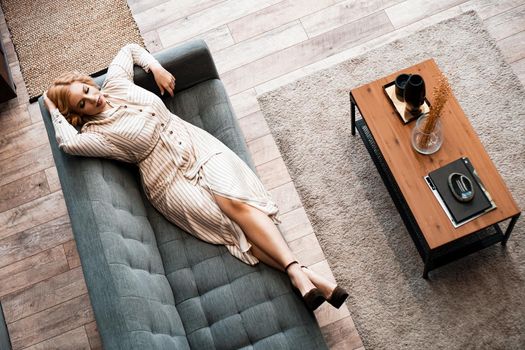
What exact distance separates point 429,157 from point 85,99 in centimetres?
151

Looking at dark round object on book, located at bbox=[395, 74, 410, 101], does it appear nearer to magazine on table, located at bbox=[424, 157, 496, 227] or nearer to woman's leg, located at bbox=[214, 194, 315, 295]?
magazine on table, located at bbox=[424, 157, 496, 227]

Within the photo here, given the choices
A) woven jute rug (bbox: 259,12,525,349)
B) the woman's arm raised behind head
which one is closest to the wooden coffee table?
woven jute rug (bbox: 259,12,525,349)

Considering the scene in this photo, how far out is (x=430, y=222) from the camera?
2.19 meters

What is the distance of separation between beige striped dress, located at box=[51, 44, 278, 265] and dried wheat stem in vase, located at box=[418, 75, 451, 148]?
0.70m

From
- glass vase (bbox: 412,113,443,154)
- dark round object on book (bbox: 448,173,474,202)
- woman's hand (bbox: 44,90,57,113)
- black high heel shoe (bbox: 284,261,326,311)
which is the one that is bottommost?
dark round object on book (bbox: 448,173,474,202)

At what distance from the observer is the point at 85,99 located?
92.4 inches

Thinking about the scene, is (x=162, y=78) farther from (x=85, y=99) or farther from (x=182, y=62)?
(x=85, y=99)

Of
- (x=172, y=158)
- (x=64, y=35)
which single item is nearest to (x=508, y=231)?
(x=172, y=158)

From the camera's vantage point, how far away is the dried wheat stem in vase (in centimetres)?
209

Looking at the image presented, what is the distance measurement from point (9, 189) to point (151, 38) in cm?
123

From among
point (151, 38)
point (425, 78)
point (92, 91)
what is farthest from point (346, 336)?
point (151, 38)

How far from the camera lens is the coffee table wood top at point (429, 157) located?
2.17 metres

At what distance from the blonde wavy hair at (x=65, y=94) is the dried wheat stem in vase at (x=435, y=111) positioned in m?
1.46

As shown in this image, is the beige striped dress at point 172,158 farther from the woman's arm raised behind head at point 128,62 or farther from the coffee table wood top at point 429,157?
the coffee table wood top at point 429,157
